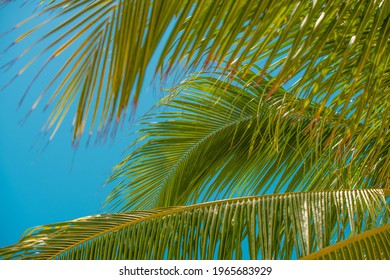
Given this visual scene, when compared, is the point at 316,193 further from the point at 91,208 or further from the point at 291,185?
the point at 91,208

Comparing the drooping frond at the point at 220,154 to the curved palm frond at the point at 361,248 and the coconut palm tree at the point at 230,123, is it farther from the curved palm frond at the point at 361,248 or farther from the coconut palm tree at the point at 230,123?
the curved palm frond at the point at 361,248

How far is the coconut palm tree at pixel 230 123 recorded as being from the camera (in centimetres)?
52

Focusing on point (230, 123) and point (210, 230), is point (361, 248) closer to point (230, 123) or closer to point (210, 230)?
point (210, 230)

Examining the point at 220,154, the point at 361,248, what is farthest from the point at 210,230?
the point at 220,154

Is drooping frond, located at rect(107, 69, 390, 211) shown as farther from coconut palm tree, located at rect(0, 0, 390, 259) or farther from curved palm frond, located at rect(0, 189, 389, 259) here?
curved palm frond, located at rect(0, 189, 389, 259)

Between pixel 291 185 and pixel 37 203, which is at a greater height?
pixel 37 203

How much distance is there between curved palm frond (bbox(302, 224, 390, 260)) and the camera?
39.7 inches

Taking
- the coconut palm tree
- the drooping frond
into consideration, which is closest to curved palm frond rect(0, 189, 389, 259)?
the coconut palm tree

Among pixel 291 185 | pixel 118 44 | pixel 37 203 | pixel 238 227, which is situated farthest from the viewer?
pixel 37 203

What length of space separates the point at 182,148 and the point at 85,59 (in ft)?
5.42

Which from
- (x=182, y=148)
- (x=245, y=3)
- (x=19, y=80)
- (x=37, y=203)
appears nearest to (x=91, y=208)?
(x=37, y=203)

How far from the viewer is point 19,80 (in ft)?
19.4

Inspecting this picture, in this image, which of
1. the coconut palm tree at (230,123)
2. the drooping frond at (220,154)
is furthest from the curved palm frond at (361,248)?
the drooping frond at (220,154)

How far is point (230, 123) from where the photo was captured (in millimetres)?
2098
